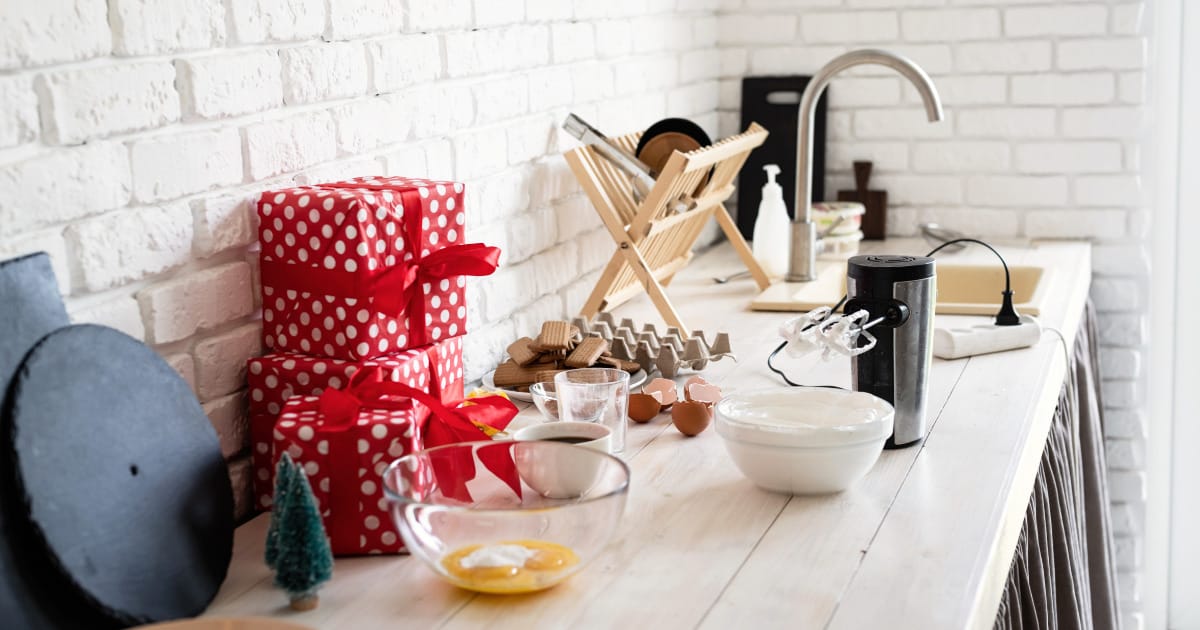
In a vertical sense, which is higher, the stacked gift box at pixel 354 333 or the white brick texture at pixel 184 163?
the white brick texture at pixel 184 163

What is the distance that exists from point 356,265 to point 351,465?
216 mm

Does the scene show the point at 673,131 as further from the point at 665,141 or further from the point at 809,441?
the point at 809,441

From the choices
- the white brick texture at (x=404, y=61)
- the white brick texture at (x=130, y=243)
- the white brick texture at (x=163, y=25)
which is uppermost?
the white brick texture at (x=163, y=25)

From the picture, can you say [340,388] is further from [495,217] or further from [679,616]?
[495,217]

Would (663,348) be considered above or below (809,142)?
below

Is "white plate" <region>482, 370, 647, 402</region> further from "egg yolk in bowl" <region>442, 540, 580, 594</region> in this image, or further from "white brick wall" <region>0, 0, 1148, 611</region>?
"egg yolk in bowl" <region>442, 540, 580, 594</region>

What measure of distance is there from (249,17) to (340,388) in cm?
40

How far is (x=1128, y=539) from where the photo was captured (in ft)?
9.52

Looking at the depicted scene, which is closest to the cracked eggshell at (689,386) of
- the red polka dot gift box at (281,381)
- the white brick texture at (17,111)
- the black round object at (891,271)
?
the black round object at (891,271)

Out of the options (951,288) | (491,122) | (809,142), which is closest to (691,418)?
(491,122)

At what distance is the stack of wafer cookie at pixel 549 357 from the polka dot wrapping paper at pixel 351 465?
519 millimetres

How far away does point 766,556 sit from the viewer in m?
1.15

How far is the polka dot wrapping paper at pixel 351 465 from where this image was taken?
1156mm

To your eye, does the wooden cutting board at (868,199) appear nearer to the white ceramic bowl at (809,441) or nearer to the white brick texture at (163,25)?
the white ceramic bowl at (809,441)
